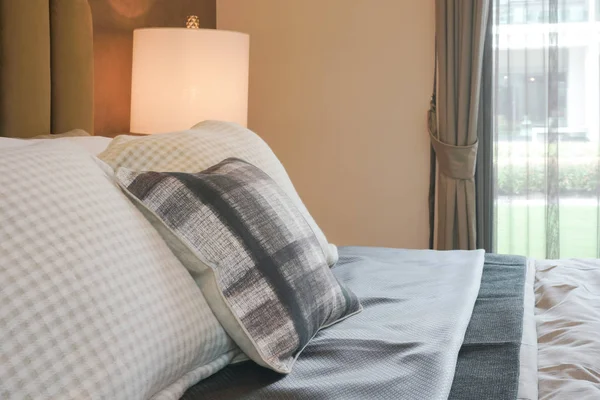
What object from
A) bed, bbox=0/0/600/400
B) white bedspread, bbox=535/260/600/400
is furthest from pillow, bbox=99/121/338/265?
white bedspread, bbox=535/260/600/400

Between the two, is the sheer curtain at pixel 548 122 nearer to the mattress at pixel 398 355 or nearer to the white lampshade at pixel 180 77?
the white lampshade at pixel 180 77

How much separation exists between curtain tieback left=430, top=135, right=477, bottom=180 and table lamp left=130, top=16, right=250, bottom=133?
3.89 ft

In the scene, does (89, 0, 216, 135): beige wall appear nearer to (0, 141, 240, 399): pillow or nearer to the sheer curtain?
the sheer curtain

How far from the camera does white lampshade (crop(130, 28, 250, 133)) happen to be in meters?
2.74

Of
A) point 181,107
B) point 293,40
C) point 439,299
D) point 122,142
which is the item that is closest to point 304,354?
point 439,299

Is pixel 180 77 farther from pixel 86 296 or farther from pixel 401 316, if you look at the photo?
pixel 86 296

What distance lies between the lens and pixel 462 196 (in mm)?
3586

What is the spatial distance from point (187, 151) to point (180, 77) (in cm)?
129

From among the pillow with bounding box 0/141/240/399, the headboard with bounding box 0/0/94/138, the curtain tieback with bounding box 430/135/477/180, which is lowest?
the pillow with bounding box 0/141/240/399

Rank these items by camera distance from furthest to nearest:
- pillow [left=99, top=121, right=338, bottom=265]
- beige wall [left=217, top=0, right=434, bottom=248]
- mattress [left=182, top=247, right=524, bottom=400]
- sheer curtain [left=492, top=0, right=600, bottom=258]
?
beige wall [left=217, top=0, right=434, bottom=248]
sheer curtain [left=492, top=0, right=600, bottom=258]
pillow [left=99, top=121, right=338, bottom=265]
mattress [left=182, top=247, right=524, bottom=400]

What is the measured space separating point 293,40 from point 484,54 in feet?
3.04

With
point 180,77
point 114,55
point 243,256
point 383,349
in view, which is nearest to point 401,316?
point 383,349

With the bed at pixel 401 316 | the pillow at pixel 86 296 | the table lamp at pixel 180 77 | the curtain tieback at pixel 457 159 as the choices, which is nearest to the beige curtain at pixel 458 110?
the curtain tieback at pixel 457 159

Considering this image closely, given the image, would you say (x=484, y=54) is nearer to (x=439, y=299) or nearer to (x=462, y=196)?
(x=462, y=196)
